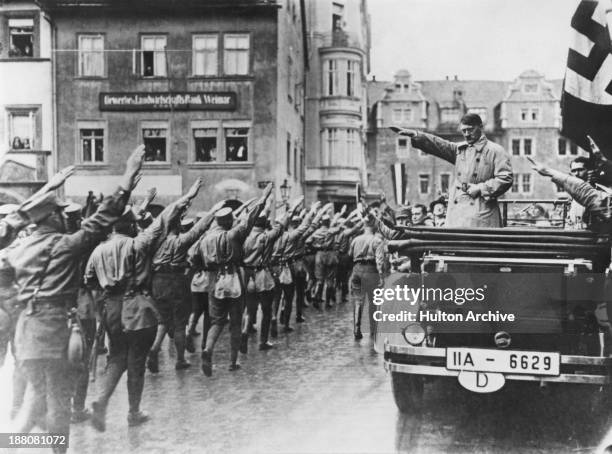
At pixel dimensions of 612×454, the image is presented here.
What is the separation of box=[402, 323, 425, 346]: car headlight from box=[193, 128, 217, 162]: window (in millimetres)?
19676

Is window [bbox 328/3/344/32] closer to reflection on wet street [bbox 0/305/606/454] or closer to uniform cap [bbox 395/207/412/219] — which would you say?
uniform cap [bbox 395/207/412/219]

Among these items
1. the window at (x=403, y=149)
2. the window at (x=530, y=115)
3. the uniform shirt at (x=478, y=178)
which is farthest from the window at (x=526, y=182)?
the uniform shirt at (x=478, y=178)

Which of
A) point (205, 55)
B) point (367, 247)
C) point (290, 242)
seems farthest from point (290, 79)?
point (367, 247)

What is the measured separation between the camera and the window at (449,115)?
5959cm

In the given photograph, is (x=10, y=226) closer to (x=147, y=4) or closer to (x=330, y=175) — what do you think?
(x=147, y=4)

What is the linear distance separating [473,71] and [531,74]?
1830 inches

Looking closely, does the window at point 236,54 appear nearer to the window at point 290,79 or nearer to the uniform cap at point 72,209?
the window at point 290,79

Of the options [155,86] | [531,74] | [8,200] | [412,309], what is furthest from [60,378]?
[531,74]

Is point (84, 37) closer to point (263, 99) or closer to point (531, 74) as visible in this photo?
point (263, 99)

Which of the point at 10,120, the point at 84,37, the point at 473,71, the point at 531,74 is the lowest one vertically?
the point at 473,71

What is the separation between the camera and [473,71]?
10.1 m

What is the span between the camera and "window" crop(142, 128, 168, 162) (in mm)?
24672

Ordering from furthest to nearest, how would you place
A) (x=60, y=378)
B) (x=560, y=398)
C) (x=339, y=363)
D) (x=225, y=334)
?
(x=225, y=334) < (x=339, y=363) < (x=560, y=398) < (x=60, y=378)

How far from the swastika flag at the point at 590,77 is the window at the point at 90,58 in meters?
19.4
